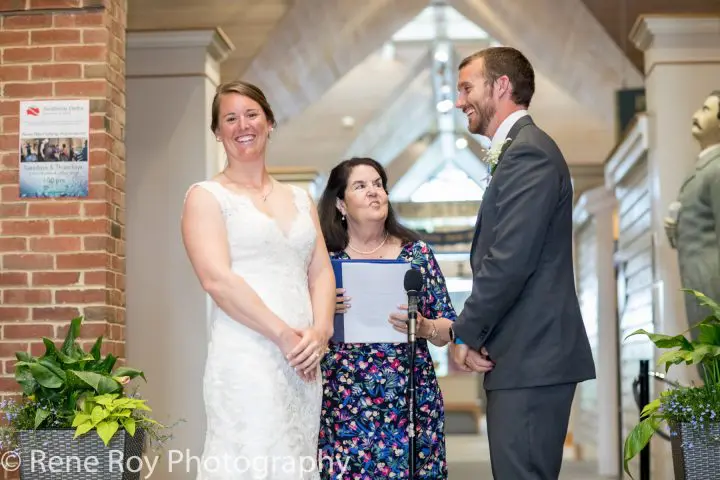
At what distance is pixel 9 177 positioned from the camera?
13.4 feet

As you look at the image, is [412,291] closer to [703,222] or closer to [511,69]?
[511,69]

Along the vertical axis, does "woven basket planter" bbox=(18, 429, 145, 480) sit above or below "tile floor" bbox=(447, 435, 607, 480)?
above

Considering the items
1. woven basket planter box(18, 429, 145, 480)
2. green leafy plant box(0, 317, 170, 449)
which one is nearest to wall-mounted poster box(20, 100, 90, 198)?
green leafy plant box(0, 317, 170, 449)

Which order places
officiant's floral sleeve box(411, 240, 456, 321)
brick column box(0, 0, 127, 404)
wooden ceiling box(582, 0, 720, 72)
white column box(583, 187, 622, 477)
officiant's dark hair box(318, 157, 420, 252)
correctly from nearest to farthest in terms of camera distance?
1. officiant's floral sleeve box(411, 240, 456, 321)
2. officiant's dark hair box(318, 157, 420, 252)
3. brick column box(0, 0, 127, 404)
4. wooden ceiling box(582, 0, 720, 72)
5. white column box(583, 187, 622, 477)

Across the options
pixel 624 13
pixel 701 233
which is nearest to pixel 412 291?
pixel 701 233

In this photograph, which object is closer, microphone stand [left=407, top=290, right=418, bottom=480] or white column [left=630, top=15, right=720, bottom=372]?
microphone stand [left=407, top=290, right=418, bottom=480]

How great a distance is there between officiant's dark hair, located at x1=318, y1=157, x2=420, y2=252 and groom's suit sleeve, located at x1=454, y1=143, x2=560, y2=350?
2.70 ft

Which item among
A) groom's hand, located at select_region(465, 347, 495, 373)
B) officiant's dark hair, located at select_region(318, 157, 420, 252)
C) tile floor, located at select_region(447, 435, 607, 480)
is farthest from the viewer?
tile floor, located at select_region(447, 435, 607, 480)

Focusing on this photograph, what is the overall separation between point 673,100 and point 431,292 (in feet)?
9.62

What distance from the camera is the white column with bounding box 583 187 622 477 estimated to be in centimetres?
864

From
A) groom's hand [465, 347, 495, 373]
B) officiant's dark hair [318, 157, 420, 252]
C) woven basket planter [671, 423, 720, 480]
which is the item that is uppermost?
officiant's dark hair [318, 157, 420, 252]

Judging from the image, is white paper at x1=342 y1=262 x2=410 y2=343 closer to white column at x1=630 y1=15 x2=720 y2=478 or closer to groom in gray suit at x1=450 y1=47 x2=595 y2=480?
groom in gray suit at x1=450 y1=47 x2=595 y2=480

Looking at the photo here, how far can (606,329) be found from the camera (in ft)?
29.2

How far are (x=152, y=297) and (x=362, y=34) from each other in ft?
13.9
